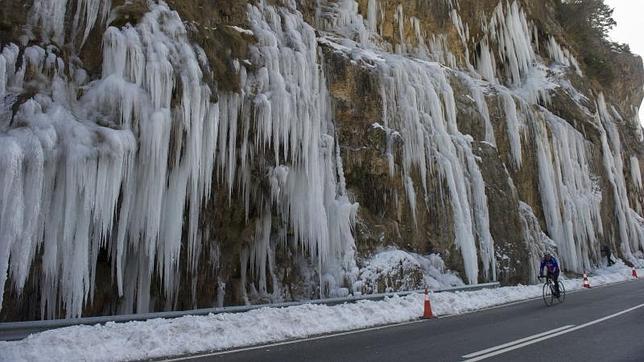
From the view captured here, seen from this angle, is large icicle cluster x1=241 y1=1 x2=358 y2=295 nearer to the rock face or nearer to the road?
the rock face

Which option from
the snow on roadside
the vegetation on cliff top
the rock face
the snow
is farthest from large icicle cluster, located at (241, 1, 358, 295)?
the vegetation on cliff top

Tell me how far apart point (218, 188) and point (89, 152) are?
154 inches

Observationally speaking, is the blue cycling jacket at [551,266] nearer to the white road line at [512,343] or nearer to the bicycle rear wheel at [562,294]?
the bicycle rear wheel at [562,294]

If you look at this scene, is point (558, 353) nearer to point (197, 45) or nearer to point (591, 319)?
point (591, 319)

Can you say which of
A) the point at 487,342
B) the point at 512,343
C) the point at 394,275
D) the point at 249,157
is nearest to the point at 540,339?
the point at 512,343

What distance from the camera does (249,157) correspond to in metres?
12.2

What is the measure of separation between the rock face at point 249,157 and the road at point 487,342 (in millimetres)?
3481

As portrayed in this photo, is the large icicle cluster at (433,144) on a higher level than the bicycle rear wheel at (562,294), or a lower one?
higher

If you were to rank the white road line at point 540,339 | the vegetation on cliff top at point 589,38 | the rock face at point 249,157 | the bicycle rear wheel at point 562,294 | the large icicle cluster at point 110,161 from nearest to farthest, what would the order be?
1. the white road line at point 540,339
2. the large icicle cluster at point 110,161
3. the rock face at point 249,157
4. the bicycle rear wheel at point 562,294
5. the vegetation on cliff top at point 589,38

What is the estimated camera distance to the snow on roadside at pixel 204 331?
236 inches

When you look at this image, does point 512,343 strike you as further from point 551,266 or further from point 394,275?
point 551,266

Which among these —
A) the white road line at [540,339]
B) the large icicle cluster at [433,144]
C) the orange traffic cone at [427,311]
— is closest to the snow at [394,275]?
the large icicle cluster at [433,144]

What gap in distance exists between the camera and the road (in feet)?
21.0

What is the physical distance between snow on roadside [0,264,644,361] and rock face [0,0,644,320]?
1.58 metres
